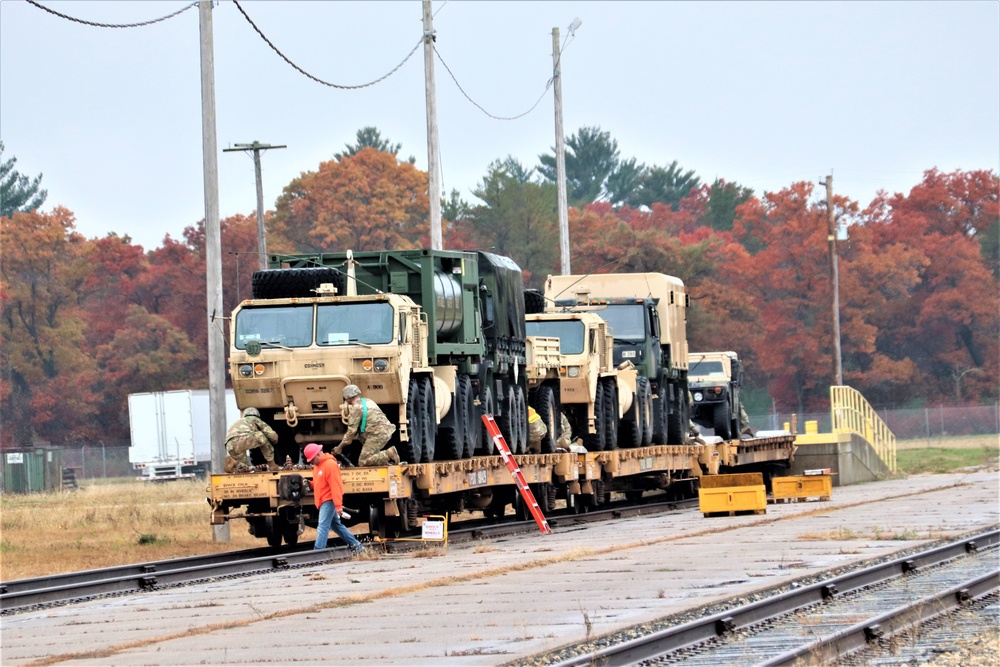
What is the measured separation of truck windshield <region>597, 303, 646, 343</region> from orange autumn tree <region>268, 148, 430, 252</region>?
45058 mm

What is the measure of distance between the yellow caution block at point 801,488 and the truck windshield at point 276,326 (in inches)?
520

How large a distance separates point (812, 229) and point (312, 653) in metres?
67.7

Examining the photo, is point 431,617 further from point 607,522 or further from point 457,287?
point 607,522

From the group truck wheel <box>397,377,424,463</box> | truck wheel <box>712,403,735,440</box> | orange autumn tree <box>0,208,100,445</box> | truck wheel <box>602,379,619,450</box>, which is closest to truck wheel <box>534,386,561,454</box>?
truck wheel <box>602,379,619,450</box>

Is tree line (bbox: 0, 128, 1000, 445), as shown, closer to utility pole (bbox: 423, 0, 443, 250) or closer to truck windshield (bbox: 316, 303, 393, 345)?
utility pole (bbox: 423, 0, 443, 250)

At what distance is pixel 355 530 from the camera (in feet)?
92.2

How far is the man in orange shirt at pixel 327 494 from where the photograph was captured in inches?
788

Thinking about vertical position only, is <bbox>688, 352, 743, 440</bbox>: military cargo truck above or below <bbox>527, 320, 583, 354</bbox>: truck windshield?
below

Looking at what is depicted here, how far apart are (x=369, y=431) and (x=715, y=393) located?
19.7m

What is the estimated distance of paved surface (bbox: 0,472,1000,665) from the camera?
472 inches

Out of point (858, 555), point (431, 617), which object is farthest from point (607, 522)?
point (431, 617)

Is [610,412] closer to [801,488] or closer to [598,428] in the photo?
[598,428]

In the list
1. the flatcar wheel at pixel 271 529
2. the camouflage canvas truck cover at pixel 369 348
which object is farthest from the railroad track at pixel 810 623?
the flatcar wheel at pixel 271 529

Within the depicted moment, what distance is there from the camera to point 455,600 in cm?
1486
